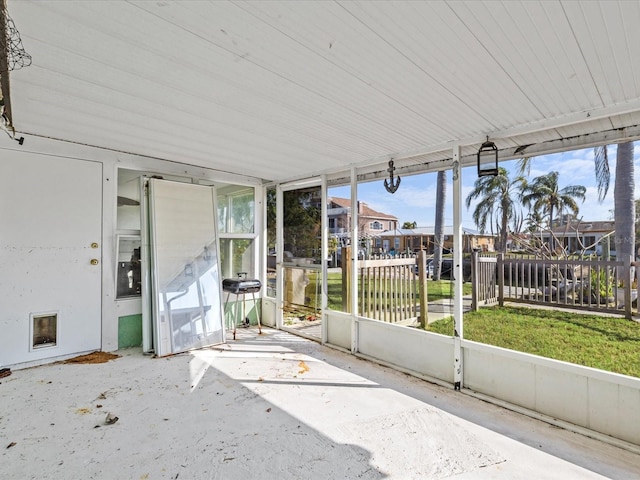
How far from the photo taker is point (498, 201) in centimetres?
384

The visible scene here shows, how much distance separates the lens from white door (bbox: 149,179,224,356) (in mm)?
3975

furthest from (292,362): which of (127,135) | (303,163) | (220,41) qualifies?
(220,41)

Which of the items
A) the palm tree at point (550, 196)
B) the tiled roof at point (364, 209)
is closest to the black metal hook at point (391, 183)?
the tiled roof at point (364, 209)

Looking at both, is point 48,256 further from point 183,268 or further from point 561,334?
point 561,334

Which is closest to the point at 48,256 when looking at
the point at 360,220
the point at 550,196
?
the point at 360,220

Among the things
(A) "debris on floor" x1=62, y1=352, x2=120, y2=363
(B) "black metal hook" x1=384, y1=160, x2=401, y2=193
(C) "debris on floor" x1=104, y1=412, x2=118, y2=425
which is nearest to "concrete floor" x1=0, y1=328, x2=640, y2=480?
(C) "debris on floor" x1=104, y1=412, x2=118, y2=425

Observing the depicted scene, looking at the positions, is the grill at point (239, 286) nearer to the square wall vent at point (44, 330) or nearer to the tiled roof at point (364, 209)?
the tiled roof at point (364, 209)

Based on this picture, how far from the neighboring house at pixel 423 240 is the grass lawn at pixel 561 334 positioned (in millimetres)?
859

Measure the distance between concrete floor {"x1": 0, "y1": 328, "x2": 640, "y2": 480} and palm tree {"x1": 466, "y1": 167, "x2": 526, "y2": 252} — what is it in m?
1.98

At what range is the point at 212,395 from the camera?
2908mm

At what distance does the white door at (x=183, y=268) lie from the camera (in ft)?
13.0

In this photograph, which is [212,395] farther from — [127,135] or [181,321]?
[127,135]

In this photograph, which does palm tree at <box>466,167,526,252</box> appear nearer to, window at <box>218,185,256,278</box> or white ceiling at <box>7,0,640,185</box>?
white ceiling at <box>7,0,640,185</box>

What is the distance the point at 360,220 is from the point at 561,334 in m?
2.56
